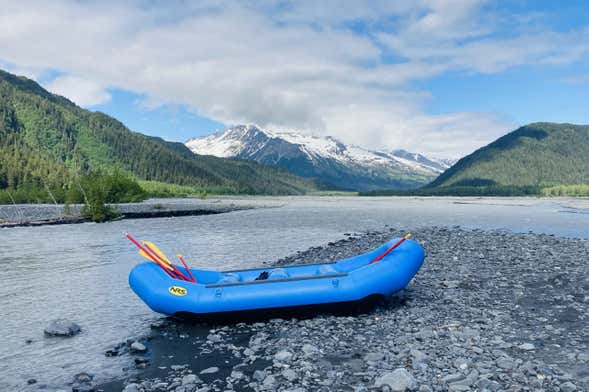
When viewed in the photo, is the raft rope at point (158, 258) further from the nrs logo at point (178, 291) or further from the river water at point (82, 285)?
the river water at point (82, 285)

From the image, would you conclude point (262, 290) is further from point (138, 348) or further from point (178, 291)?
point (138, 348)

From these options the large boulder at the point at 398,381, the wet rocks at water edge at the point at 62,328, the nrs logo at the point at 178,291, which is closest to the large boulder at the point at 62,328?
the wet rocks at water edge at the point at 62,328

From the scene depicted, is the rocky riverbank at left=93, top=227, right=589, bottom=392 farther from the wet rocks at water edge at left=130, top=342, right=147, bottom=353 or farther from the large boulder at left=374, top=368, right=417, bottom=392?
the wet rocks at water edge at left=130, top=342, right=147, bottom=353

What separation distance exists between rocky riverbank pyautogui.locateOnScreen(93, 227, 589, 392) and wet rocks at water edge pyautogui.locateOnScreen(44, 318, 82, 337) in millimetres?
2266

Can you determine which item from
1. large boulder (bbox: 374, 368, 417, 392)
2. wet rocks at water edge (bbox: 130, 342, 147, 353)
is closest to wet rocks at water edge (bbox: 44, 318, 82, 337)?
wet rocks at water edge (bbox: 130, 342, 147, 353)

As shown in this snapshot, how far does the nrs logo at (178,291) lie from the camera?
13.8m

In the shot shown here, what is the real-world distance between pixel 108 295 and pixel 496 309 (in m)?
14.1

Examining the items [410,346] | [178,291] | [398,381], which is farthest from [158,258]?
[398,381]

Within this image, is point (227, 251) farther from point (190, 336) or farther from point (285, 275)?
point (190, 336)

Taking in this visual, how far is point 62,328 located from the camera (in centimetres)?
1373

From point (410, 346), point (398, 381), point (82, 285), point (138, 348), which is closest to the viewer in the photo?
point (398, 381)

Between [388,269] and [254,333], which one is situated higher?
[388,269]

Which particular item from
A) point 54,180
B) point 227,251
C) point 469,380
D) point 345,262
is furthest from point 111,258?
point 54,180

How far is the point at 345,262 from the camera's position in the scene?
17641 mm
